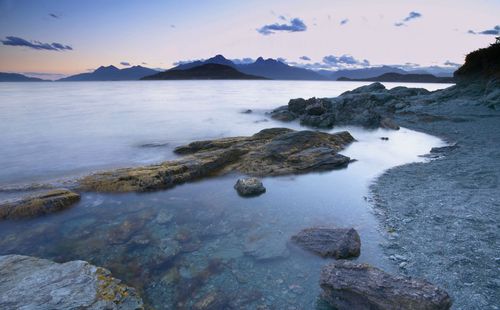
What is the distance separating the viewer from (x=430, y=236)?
10.1 meters

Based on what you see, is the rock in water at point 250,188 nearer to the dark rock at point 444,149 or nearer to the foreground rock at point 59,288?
the foreground rock at point 59,288

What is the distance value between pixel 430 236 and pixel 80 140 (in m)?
32.7

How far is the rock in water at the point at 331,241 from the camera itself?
9539mm

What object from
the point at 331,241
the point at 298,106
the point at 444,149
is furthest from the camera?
the point at 298,106

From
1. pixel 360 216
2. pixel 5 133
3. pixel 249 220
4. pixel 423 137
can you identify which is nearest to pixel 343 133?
pixel 423 137

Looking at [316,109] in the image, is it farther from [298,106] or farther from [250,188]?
[250,188]

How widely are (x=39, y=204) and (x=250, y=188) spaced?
929 centimetres

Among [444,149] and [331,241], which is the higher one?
[444,149]

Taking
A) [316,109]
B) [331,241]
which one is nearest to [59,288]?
[331,241]

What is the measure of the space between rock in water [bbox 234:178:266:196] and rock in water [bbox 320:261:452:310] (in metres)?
7.66

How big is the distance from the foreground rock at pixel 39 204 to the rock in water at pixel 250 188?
304 inches

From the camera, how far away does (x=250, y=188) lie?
1514 centimetres

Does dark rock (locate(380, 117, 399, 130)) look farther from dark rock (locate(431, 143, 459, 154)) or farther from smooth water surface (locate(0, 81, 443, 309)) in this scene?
smooth water surface (locate(0, 81, 443, 309))

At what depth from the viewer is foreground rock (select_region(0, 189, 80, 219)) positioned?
41.5ft
